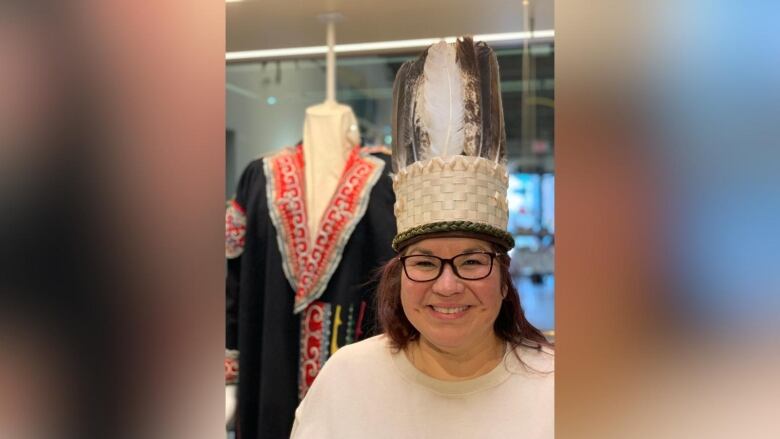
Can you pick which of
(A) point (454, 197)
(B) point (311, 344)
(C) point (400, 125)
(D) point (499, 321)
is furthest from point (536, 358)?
(B) point (311, 344)

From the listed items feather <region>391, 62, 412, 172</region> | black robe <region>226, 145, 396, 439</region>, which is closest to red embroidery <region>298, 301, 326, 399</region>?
black robe <region>226, 145, 396, 439</region>

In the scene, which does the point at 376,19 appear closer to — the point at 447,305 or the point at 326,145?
the point at 326,145

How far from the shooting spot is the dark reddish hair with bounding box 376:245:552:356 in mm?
1100

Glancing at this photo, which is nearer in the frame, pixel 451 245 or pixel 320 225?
pixel 451 245

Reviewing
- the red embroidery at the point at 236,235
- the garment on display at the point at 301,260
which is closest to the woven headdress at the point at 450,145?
the garment on display at the point at 301,260

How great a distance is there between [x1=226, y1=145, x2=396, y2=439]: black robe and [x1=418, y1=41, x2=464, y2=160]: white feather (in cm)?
84

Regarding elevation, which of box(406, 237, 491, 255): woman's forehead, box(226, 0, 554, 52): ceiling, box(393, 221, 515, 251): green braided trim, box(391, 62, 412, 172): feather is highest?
box(226, 0, 554, 52): ceiling

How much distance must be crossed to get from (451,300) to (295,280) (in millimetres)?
852

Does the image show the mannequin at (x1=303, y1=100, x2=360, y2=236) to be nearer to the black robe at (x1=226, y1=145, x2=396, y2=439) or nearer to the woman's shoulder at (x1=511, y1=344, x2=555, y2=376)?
the black robe at (x1=226, y1=145, x2=396, y2=439)

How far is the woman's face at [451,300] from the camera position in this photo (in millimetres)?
991

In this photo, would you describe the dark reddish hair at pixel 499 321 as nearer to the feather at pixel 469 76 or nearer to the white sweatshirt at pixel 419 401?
the white sweatshirt at pixel 419 401

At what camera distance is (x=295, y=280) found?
1.80 meters
